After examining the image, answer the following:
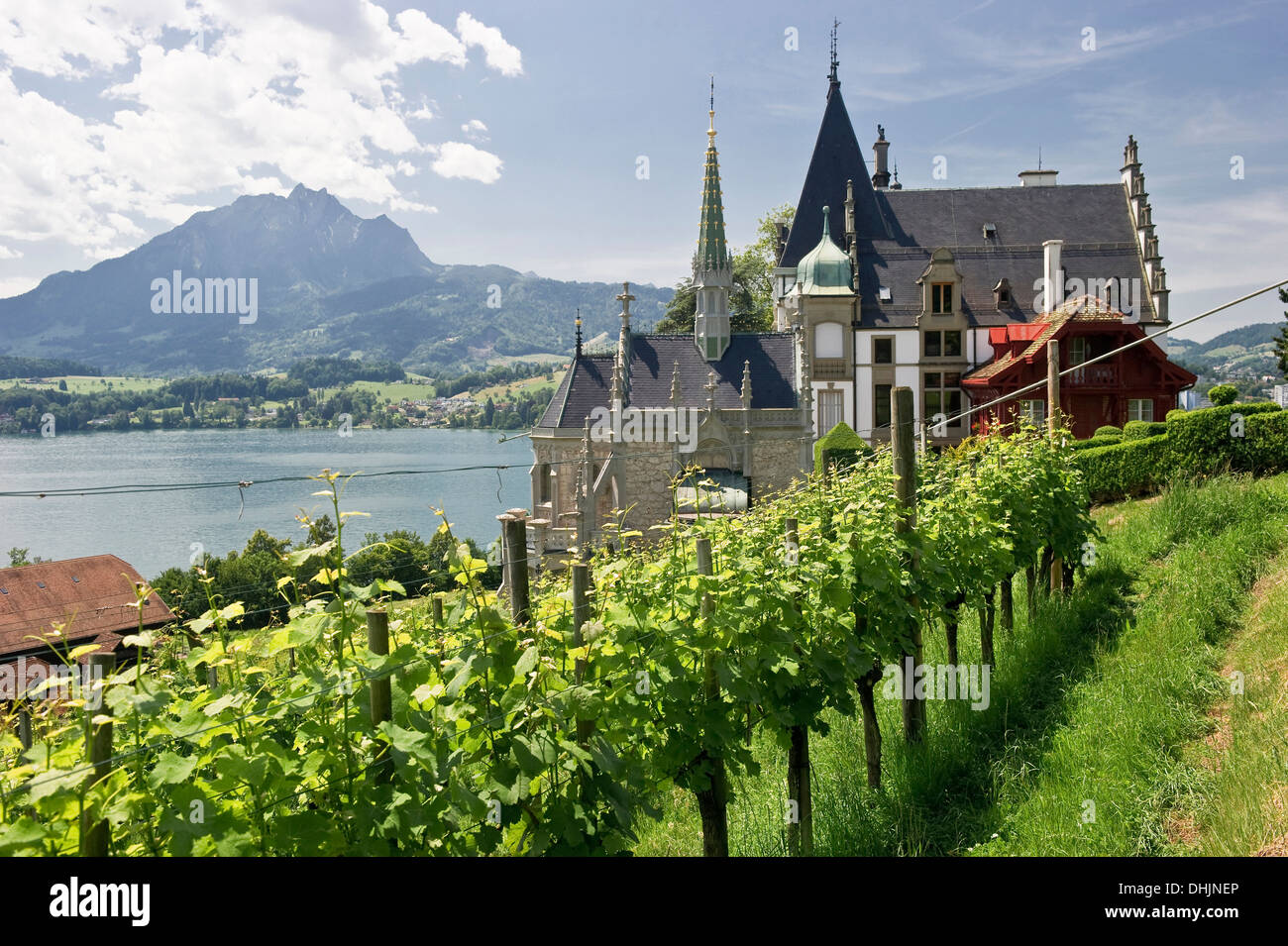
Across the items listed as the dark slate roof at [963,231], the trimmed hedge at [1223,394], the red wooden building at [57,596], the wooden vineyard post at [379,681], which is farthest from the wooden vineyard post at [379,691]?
the dark slate roof at [963,231]

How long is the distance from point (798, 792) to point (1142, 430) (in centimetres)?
1876

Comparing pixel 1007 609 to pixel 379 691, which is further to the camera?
pixel 1007 609

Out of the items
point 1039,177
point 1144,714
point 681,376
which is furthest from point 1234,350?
point 1144,714

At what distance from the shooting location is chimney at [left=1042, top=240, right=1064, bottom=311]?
40.8 meters

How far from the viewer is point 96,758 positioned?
8.91ft

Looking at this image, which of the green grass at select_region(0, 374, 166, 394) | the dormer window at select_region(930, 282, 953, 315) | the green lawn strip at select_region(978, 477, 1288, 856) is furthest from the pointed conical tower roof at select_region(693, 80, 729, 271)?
the green grass at select_region(0, 374, 166, 394)

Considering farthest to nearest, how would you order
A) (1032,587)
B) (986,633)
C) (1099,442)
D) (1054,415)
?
(1099,442) → (1054,415) → (1032,587) → (986,633)

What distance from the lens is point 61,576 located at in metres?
27.5

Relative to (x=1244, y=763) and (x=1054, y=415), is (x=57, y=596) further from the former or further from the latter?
(x=1244, y=763)

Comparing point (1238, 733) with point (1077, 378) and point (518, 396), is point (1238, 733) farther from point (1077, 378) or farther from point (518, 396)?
point (518, 396)

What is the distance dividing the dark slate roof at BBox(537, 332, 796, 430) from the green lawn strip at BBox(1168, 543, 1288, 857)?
1167 inches

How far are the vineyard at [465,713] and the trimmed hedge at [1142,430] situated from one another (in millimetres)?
17415

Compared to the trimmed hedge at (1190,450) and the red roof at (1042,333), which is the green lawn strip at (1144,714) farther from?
the red roof at (1042,333)

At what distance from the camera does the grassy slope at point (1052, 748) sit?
6004 millimetres
